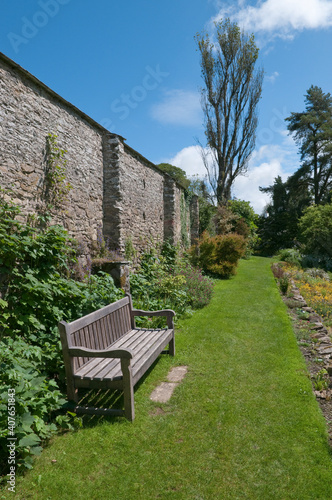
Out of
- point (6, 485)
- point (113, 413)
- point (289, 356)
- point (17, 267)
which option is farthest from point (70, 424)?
point (289, 356)

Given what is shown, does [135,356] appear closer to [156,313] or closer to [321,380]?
[156,313]

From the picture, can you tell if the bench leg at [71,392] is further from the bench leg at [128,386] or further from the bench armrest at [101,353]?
the bench leg at [128,386]

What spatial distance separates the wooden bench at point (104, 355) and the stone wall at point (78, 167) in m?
2.04

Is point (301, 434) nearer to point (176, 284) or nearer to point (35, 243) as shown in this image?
point (35, 243)

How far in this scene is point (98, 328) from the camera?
3.76m

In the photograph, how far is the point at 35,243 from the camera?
4.12 metres

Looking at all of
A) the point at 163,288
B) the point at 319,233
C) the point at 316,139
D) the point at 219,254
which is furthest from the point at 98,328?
the point at 316,139

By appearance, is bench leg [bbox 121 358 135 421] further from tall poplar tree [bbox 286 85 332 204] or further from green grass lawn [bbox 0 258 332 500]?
tall poplar tree [bbox 286 85 332 204]

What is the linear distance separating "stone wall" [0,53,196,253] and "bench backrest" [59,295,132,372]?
192 cm

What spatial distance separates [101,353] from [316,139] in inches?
1082

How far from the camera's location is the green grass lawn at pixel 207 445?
237 cm
